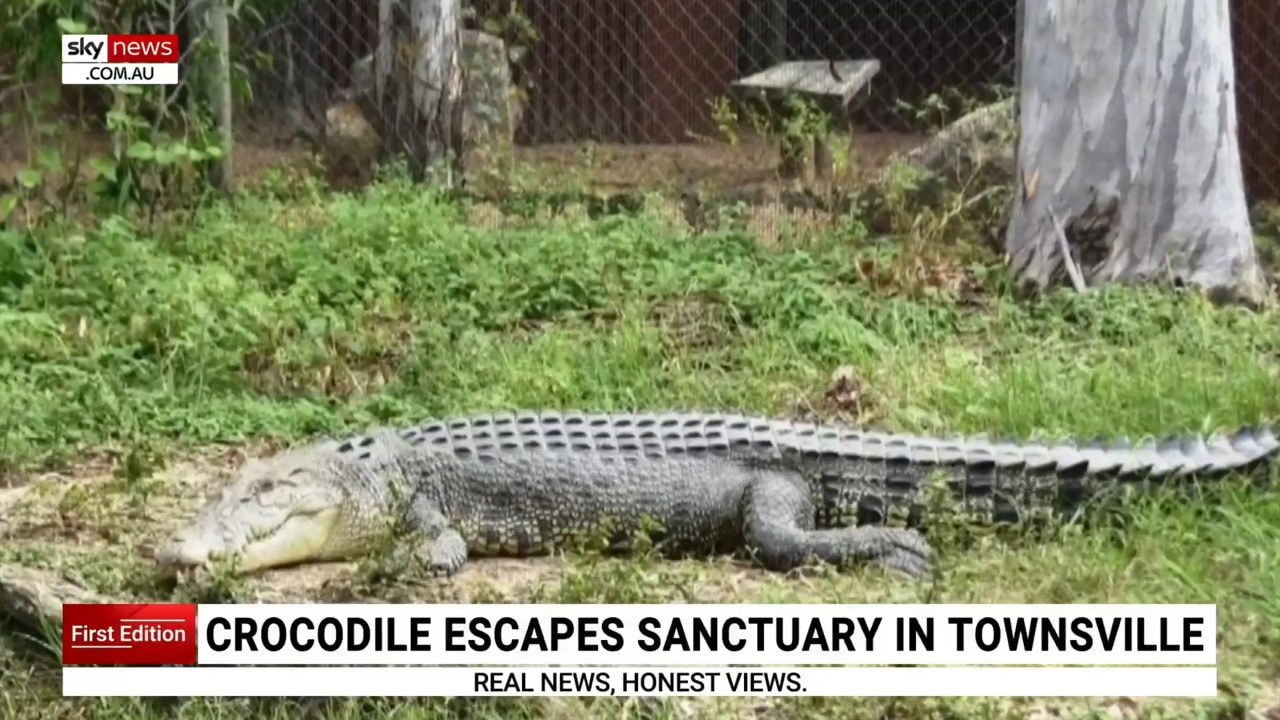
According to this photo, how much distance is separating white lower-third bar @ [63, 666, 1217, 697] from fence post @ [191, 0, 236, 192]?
2122 mm

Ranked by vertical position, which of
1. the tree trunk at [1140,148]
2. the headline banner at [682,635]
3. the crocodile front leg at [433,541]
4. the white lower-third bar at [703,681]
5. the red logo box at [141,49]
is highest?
the red logo box at [141,49]

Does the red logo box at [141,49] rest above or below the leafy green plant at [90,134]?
above

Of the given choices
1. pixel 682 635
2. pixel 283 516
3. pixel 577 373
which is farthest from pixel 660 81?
pixel 682 635

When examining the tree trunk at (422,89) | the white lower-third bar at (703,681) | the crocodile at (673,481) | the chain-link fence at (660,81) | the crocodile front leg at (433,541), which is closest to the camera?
the white lower-third bar at (703,681)

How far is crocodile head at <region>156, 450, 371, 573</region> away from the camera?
3262mm

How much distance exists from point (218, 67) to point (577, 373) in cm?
130

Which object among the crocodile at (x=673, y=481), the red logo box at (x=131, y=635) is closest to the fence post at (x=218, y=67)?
the crocodile at (x=673, y=481)

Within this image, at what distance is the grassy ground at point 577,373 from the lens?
9.68ft

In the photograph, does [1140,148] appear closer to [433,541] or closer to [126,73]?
[433,541]

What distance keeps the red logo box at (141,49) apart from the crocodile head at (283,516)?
872mm

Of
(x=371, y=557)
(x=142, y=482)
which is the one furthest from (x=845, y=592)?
→ (x=142, y=482)

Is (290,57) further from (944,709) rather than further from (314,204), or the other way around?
(944,709)

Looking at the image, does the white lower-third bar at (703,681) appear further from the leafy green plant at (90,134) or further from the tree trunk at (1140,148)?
the tree trunk at (1140,148)

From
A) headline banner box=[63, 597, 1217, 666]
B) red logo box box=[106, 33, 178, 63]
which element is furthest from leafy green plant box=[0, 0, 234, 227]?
headline banner box=[63, 597, 1217, 666]
